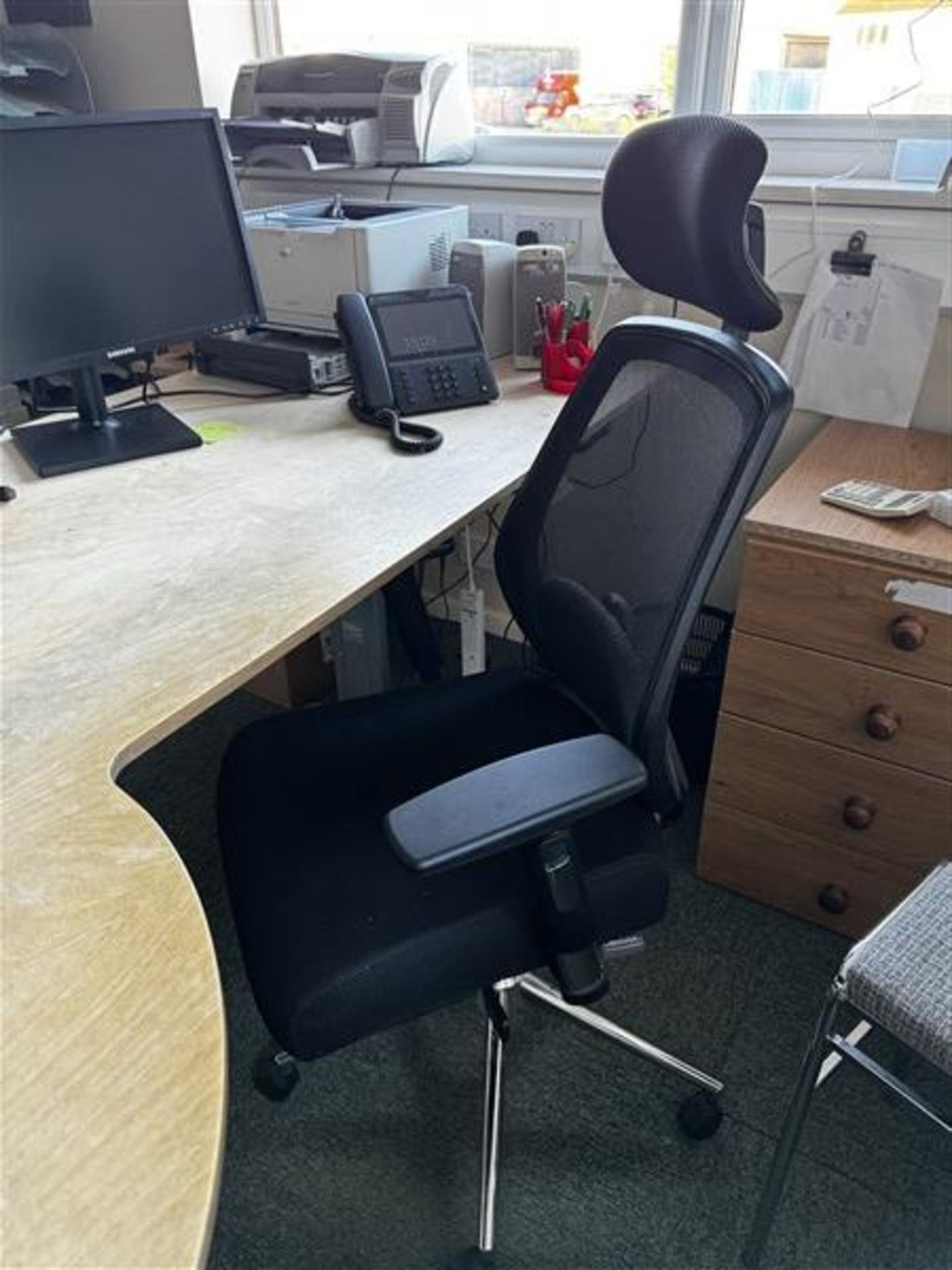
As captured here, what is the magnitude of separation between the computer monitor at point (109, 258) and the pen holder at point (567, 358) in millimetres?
532

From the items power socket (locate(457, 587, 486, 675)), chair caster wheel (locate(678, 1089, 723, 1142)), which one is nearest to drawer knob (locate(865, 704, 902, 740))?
chair caster wheel (locate(678, 1089, 723, 1142))

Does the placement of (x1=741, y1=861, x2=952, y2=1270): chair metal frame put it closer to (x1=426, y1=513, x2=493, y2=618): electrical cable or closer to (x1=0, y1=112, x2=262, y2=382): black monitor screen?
(x1=0, y1=112, x2=262, y2=382): black monitor screen

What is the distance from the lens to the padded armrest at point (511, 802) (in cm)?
76

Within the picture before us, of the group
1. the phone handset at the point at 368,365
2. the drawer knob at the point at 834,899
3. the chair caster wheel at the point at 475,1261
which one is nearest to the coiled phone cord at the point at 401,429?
the phone handset at the point at 368,365

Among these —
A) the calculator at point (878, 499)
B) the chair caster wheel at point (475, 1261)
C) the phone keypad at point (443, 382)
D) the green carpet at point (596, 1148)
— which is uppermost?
the phone keypad at point (443, 382)

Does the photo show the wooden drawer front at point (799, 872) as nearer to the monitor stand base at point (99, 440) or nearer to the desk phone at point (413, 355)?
the desk phone at point (413, 355)

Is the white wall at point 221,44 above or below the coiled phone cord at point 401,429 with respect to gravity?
above

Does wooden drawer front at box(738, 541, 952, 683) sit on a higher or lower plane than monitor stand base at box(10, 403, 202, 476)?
lower

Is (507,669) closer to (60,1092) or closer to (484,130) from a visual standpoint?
Result: (60,1092)

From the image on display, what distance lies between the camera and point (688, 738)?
1802 millimetres

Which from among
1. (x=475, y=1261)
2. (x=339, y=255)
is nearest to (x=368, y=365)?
(x=339, y=255)

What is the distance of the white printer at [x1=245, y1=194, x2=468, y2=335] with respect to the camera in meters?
1.66

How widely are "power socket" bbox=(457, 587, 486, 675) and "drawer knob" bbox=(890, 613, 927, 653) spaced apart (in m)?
0.81

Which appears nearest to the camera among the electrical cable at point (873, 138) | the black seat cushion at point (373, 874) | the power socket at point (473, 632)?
the black seat cushion at point (373, 874)
